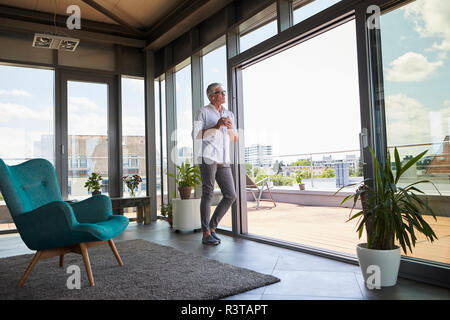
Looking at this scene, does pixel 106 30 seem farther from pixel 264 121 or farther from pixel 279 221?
pixel 279 221

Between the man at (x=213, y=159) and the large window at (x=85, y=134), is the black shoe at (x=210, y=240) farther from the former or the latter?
the large window at (x=85, y=134)

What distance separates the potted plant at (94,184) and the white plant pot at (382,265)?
12.8 feet

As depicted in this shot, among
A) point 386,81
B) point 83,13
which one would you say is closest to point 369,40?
point 386,81

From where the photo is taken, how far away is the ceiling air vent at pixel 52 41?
4.04 m

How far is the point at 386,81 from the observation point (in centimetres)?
251

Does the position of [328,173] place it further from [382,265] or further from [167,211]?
[382,265]

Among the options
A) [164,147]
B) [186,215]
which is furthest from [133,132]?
[186,215]

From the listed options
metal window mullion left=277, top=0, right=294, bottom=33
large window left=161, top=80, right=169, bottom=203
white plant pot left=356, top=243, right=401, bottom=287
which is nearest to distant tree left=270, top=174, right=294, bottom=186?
large window left=161, top=80, right=169, bottom=203

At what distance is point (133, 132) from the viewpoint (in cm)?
566

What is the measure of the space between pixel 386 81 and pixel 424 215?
3.08 feet

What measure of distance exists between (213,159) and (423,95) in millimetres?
Answer: 1880

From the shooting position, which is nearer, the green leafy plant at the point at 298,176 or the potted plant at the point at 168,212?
the potted plant at the point at 168,212

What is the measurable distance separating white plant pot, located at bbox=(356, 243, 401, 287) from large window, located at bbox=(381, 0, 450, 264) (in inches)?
12.3
